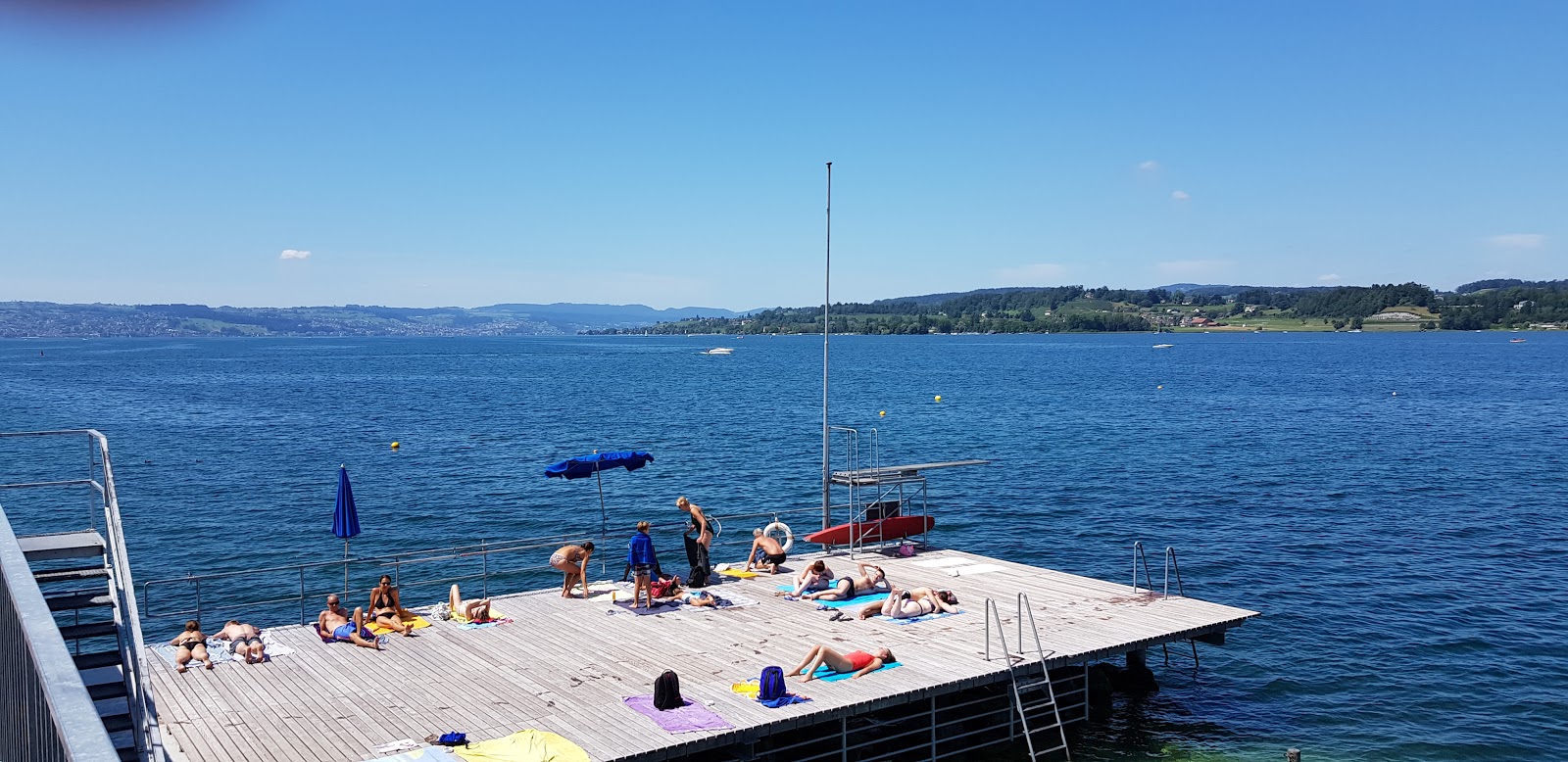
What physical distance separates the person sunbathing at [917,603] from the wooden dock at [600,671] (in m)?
0.38

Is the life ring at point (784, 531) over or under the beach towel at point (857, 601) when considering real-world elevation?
over

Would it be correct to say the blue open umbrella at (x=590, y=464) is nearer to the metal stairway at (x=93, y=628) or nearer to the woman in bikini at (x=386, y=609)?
the woman in bikini at (x=386, y=609)

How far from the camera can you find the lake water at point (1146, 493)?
24453 mm

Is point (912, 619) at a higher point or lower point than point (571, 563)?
lower

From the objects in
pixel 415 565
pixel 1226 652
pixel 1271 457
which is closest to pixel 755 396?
pixel 1271 457

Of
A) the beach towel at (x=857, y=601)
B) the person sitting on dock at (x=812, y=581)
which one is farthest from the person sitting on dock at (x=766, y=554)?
the beach towel at (x=857, y=601)

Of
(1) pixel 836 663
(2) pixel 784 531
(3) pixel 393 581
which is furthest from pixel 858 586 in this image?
(3) pixel 393 581

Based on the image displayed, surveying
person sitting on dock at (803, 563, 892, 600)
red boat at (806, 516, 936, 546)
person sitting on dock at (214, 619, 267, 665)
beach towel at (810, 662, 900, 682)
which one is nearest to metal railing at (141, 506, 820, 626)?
red boat at (806, 516, 936, 546)

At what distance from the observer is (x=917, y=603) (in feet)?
72.9

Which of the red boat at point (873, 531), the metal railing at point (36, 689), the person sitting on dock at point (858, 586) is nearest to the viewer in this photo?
the metal railing at point (36, 689)

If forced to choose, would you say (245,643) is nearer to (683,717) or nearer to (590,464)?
(683,717)

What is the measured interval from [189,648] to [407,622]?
387 cm

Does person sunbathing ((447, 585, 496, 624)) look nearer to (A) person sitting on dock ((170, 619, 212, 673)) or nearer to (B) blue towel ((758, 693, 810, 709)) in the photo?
(A) person sitting on dock ((170, 619, 212, 673))

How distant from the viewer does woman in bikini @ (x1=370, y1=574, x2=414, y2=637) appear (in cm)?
2095
